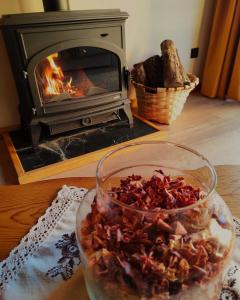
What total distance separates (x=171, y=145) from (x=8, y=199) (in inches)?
17.0

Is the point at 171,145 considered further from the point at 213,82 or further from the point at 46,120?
the point at 213,82

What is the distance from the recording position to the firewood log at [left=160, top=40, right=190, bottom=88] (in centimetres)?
184

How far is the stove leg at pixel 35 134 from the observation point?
5.24 ft

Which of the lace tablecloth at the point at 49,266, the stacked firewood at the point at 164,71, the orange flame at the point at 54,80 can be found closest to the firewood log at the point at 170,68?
the stacked firewood at the point at 164,71

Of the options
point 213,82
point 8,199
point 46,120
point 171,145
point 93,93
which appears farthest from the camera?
point 213,82

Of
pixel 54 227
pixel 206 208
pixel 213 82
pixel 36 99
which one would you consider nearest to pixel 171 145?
pixel 206 208

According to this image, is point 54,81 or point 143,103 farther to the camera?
point 143,103

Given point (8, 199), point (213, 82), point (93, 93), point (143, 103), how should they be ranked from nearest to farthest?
point (8, 199)
point (93, 93)
point (143, 103)
point (213, 82)

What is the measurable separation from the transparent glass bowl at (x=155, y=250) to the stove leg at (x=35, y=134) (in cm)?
125

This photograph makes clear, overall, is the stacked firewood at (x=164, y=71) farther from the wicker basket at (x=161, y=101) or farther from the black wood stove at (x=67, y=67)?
the black wood stove at (x=67, y=67)

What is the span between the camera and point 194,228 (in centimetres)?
39

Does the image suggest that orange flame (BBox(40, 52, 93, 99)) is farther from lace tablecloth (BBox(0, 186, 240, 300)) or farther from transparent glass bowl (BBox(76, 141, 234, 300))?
transparent glass bowl (BBox(76, 141, 234, 300))

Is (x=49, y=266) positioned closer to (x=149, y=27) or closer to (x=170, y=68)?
(x=170, y=68)

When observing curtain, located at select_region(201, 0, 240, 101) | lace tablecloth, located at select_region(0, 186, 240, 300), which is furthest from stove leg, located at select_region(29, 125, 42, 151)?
curtain, located at select_region(201, 0, 240, 101)
